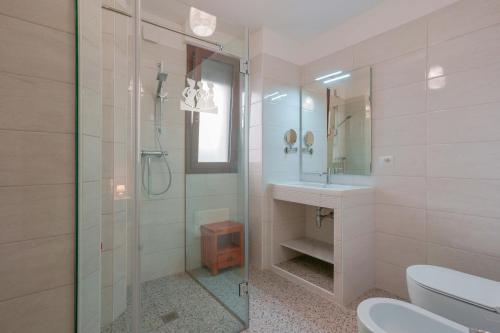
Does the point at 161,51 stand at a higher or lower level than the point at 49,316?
higher

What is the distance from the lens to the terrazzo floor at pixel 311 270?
2186 millimetres

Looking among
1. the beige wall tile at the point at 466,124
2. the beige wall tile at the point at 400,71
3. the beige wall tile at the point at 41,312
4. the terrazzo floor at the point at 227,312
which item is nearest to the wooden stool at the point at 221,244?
the terrazzo floor at the point at 227,312

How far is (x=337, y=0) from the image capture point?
6.82 ft

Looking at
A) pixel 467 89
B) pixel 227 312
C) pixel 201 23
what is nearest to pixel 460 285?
pixel 467 89

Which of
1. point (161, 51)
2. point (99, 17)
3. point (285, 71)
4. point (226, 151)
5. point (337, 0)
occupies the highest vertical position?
point (337, 0)

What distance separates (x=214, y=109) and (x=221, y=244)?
3.79 ft

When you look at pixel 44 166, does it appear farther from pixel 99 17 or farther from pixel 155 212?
pixel 155 212

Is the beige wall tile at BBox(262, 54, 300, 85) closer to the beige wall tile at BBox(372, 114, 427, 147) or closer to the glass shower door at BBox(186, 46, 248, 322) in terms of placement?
the glass shower door at BBox(186, 46, 248, 322)

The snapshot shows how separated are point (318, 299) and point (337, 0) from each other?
103 inches

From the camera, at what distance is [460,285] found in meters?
1.31

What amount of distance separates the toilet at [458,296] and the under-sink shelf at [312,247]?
788 millimetres

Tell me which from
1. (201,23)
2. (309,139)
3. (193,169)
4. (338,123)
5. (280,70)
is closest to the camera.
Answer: (201,23)

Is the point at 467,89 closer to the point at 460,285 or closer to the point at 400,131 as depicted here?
the point at 400,131

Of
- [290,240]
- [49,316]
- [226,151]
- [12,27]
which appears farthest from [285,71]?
[49,316]
